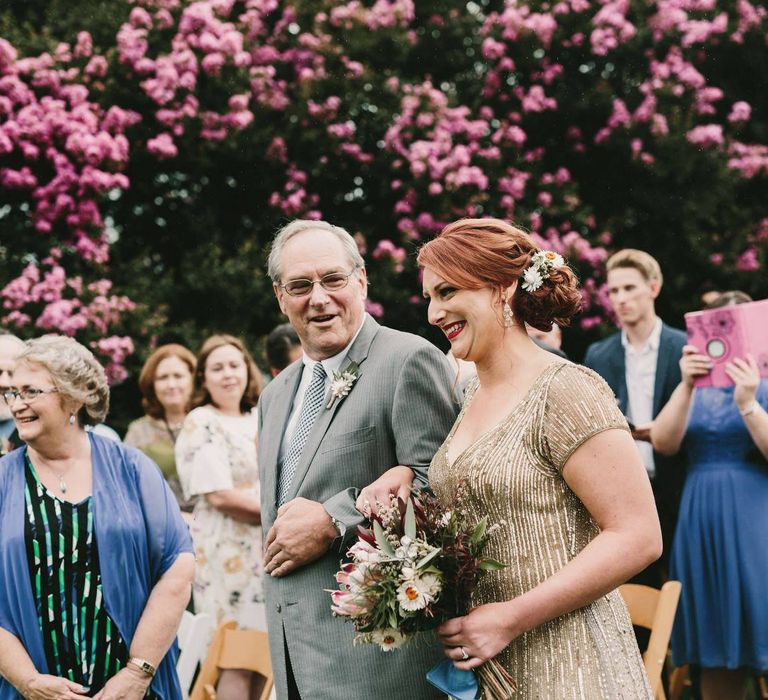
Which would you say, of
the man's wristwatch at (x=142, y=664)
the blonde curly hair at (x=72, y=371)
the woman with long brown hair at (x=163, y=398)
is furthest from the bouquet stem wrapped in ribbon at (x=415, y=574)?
the woman with long brown hair at (x=163, y=398)

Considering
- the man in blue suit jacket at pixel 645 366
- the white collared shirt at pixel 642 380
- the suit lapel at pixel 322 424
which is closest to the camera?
the suit lapel at pixel 322 424

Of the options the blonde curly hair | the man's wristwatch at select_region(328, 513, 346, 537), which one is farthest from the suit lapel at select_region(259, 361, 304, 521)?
the blonde curly hair

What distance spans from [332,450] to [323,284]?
562mm

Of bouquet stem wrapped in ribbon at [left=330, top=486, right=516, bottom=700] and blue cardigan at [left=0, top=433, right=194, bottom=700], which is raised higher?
bouquet stem wrapped in ribbon at [left=330, top=486, right=516, bottom=700]

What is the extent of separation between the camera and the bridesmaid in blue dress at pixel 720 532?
190 inches

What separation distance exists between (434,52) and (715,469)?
5.74 metres

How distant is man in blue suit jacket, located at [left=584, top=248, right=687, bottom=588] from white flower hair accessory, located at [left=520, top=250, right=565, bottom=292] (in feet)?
10.4

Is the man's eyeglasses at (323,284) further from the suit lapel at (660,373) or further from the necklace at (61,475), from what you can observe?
the suit lapel at (660,373)

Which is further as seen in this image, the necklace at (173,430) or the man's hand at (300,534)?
the necklace at (173,430)

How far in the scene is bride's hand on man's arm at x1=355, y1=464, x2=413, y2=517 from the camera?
2.59 metres

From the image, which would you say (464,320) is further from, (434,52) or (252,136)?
(434,52)

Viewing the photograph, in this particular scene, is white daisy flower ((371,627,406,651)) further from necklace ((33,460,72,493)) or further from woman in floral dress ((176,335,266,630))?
woman in floral dress ((176,335,266,630))

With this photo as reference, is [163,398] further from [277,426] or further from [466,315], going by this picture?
[466,315]

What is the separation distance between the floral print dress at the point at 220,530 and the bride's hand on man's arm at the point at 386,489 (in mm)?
2642
